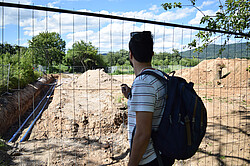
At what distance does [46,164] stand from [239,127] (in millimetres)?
4807

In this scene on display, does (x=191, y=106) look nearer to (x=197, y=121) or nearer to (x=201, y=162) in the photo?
(x=197, y=121)

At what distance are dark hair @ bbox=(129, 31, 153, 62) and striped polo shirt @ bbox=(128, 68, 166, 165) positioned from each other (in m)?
0.14

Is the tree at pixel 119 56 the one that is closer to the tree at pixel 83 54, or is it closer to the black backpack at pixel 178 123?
the tree at pixel 83 54

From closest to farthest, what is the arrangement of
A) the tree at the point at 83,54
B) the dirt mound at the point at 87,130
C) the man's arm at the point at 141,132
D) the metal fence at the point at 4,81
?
the man's arm at the point at 141,132 < the dirt mound at the point at 87,130 < the tree at the point at 83,54 < the metal fence at the point at 4,81

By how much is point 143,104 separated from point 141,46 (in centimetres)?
36

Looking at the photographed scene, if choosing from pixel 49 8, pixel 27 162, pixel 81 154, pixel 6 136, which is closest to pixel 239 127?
pixel 81 154

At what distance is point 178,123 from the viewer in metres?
1.17

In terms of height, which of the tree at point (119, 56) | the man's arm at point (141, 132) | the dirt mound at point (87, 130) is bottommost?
the dirt mound at point (87, 130)

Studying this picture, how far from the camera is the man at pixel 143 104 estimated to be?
1152 mm

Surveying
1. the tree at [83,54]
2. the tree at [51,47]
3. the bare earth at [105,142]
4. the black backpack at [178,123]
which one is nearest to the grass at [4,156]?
the bare earth at [105,142]

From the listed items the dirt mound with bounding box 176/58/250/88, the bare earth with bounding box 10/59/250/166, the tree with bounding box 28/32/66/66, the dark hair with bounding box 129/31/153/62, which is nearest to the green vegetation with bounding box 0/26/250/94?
the tree with bounding box 28/32/66/66

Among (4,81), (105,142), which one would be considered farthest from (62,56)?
(4,81)

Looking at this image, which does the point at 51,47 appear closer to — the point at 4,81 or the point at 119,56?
the point at 119,56

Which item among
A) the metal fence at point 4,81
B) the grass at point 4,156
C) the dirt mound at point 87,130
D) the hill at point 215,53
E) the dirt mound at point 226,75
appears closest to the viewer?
the grass at point 4,156
